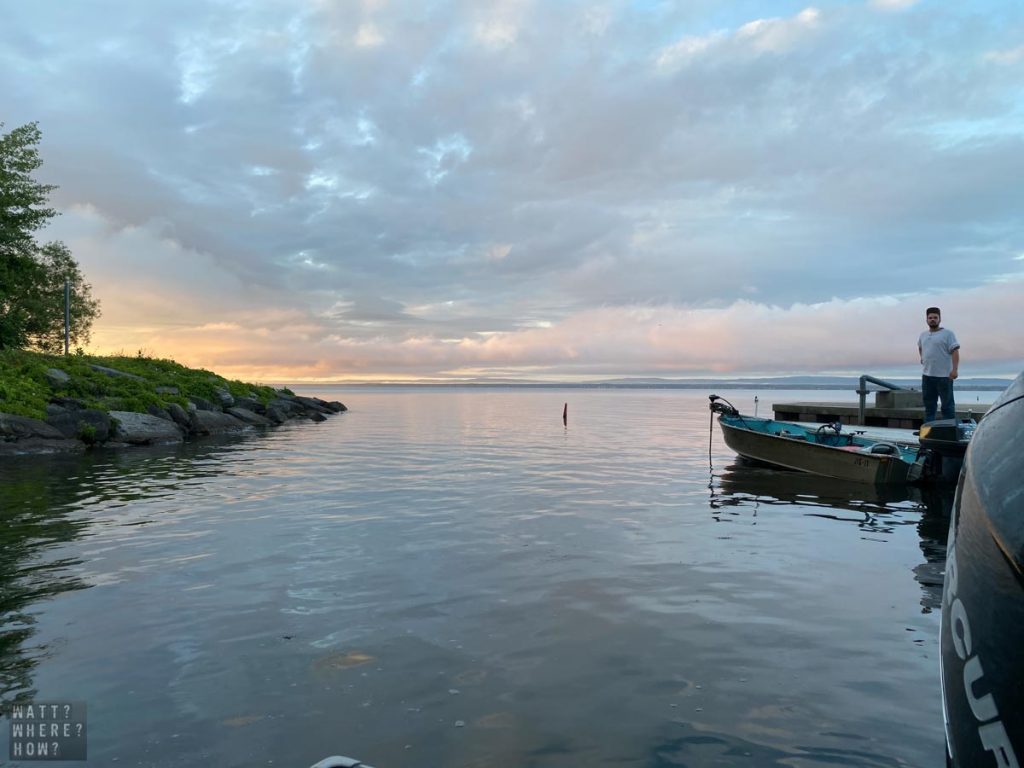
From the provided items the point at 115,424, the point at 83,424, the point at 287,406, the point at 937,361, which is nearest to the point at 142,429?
the point at 115,424

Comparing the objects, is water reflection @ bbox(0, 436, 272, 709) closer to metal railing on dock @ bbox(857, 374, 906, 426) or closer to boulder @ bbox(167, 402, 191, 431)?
boulder @ bbox(167, 402, 191, 431)

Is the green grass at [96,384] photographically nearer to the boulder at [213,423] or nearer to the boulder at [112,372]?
the boulder at [112,372]

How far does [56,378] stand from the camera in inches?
1129

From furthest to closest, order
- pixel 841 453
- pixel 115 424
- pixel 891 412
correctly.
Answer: pixel 891 412 → pixel 115 424 → pixel 841 453

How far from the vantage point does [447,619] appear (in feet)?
23.6

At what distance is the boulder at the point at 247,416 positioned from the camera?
3822 cm

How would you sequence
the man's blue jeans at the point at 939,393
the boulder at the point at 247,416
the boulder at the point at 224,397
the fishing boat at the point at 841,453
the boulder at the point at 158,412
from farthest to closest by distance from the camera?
the boulder at the point at 224,397 → the boulder at the point at 247,416 → the boulder at the point at 158,412 → the fishing boat at the point at 841,453 → the man's blue jeans at the point at 939,393

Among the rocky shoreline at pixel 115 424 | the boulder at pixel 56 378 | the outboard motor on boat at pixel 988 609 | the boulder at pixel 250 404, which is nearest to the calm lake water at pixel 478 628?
the outboard motor on boat at pixel 988 609

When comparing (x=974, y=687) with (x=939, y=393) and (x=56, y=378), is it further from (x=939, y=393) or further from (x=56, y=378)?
(x=56, y=378)

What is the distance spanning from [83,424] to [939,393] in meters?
29.4

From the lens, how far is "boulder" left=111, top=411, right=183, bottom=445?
26.9 m

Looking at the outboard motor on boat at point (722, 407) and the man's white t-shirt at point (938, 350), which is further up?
the man's white t-shirt at point (938, 350)

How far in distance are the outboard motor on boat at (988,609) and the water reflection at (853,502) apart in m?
6.95

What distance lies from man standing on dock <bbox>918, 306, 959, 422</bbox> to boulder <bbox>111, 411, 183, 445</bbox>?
28807 millimetres
